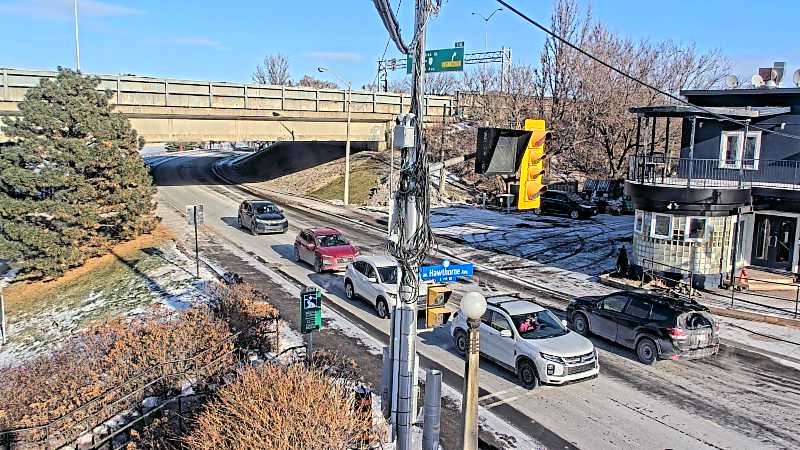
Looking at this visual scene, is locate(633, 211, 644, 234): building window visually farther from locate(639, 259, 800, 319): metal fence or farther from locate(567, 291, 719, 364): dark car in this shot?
locate(567, 291, 719, 364): dark car

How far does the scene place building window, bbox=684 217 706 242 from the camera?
22375mm

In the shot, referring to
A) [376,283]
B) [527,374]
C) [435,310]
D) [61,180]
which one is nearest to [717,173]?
[435,310]

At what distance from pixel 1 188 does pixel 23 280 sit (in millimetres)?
4287

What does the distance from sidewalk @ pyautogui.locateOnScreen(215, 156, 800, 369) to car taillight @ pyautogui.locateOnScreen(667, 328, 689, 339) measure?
309 centimetres

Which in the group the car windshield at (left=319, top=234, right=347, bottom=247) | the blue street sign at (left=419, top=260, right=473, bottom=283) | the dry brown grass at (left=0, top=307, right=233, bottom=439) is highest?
the blue street sign at (left=419, top=260, right=473, bottom=283)

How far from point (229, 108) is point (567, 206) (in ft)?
77.0

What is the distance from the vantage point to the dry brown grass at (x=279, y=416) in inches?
353

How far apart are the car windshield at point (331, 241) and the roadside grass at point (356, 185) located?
18651 millimetres

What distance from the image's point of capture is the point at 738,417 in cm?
1259

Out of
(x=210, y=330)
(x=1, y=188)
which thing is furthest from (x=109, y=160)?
(x=210, y=330)

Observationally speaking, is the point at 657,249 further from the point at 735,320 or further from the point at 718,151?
the point at 718,151

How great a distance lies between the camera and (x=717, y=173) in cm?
2581

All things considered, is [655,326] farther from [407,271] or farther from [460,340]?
[407,271]

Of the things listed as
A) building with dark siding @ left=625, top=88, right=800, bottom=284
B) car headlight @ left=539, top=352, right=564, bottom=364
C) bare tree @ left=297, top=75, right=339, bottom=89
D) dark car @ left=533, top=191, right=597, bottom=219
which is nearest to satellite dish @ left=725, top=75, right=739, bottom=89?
building with dark siding @ left=625, top=88, right=800, bottom=284
